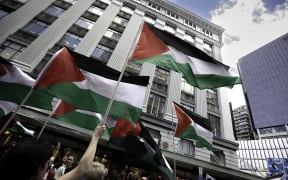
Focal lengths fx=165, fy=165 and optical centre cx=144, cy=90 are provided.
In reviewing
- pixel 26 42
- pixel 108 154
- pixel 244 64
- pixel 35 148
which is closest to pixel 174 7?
pixel 26 42

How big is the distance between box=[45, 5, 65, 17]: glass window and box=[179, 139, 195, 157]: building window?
19.7 m

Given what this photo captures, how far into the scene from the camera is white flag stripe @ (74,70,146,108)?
436 centimetres

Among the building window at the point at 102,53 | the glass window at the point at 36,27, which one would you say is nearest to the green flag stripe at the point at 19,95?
the building window at the point at 102,53

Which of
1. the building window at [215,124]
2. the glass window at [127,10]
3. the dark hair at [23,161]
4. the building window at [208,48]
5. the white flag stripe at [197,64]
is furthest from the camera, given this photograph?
the building window at [208,48]

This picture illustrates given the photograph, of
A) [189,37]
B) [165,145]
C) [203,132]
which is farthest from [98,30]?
[203,132]

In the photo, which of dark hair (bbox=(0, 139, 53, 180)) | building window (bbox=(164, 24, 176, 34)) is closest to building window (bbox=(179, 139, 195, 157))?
dark hair (bbox=(0, 139, 53, 180))

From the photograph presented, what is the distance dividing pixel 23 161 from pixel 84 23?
21.4 m

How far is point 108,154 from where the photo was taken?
11.9 metres

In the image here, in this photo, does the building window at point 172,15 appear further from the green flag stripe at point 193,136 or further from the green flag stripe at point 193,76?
the green flag stripe at point 193,76

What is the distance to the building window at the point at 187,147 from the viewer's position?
15.1m

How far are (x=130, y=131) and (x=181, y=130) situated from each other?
6.83 feet

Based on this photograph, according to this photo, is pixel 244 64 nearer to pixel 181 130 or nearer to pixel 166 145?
A: pixel 166 145

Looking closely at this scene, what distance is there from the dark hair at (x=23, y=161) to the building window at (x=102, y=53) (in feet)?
53.5

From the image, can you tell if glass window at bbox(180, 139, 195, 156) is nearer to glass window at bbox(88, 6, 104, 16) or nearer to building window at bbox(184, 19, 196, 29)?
glass window at bbox(88, 6, 104, 16)
